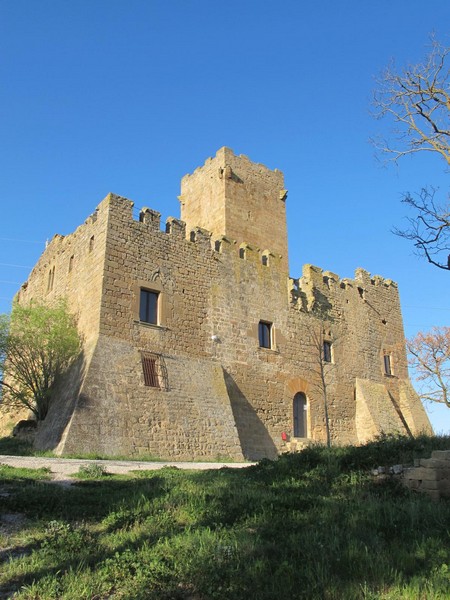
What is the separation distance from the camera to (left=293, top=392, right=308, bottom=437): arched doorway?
70.3 feet

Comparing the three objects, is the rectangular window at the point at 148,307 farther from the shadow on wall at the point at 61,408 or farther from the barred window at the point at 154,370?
the shadow on wall at the point at 61,408

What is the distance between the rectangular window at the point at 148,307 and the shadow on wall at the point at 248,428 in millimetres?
3370

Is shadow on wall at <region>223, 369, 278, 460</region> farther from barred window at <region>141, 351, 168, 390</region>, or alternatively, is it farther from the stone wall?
the stone wall

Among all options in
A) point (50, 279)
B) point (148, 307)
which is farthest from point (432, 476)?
point (50, 279)

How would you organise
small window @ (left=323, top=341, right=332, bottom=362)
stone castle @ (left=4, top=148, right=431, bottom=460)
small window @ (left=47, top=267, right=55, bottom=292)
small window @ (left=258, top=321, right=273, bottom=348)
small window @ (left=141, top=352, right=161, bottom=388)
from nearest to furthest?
stone castle @ (left=4, top=148, right=431, bottom=460), small window @ (left=141, top=352, right=161, bottom=388), small window @ (left=258, top=321, right=273, bottom=348), small window @ (left=47, top=267, right=55, bottom=292), small window @ (left=323, top=341, right=332, bottom=362)

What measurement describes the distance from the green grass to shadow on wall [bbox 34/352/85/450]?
5689 mm

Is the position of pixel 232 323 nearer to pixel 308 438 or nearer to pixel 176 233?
pixel 176 233

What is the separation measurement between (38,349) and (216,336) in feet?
19.8

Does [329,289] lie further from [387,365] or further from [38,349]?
[38,349]

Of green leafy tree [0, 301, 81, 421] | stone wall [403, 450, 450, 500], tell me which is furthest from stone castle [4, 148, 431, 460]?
stone wall [403, 450, 450, 500]

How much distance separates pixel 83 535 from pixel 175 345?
39.1 ft

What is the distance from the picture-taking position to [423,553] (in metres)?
5.32

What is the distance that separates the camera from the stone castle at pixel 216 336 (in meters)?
15.5

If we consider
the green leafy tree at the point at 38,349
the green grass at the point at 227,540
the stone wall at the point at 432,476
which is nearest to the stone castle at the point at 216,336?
the green leafy tree at the point at 38,349
